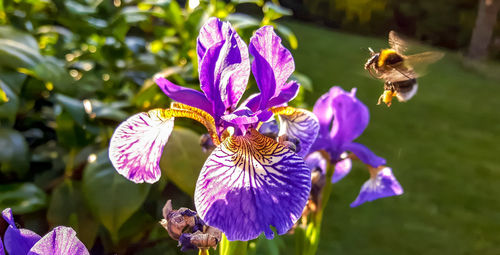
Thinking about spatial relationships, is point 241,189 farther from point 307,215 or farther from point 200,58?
point 307,215

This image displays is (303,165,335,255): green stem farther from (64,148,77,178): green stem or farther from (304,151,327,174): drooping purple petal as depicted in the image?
(64,148,77,178): green stem

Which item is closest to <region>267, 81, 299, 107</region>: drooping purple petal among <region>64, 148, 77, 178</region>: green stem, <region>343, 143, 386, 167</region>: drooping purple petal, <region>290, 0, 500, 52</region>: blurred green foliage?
<region>343, 143, 386, 167</region>: drooping purple petal

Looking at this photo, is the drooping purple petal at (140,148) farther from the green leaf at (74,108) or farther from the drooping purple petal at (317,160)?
the green leaf at (74,108)

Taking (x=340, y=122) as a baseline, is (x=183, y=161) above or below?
below

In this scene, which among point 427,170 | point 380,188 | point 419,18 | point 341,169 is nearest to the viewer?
point 380,188

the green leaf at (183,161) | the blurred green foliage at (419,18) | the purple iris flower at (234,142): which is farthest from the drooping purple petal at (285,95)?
the blurred green foliage at (419,18)

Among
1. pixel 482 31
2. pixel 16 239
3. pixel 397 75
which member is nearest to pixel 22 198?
pixel 16 239

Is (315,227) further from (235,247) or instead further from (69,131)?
(69,131)
